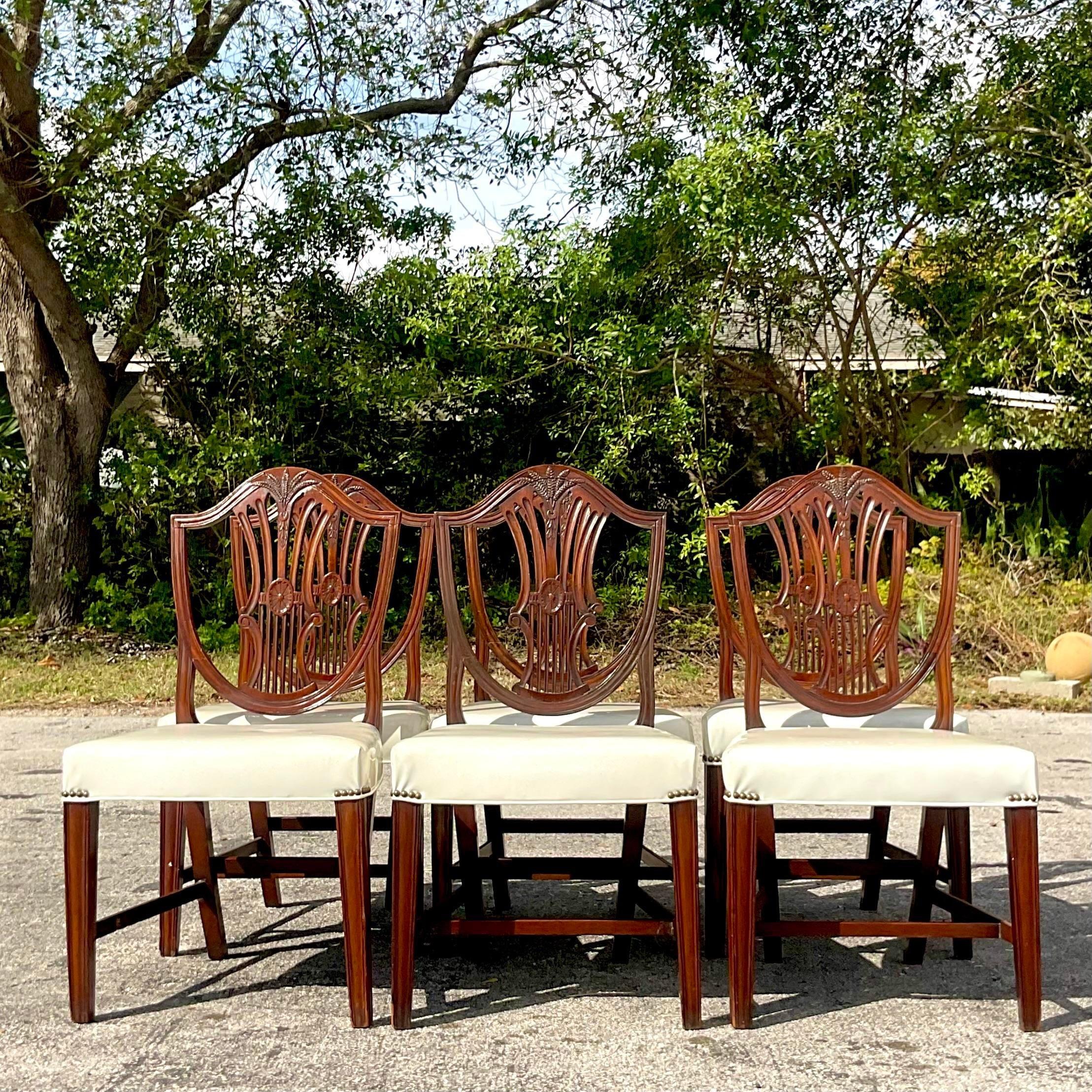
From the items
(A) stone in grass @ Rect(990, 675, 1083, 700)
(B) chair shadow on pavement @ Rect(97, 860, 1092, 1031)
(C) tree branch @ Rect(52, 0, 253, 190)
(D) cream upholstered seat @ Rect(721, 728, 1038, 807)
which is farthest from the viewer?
(C) tree branch @ Rect(52, 0, 253, 190)

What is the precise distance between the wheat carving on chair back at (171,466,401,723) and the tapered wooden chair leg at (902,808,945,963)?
1.53 metres

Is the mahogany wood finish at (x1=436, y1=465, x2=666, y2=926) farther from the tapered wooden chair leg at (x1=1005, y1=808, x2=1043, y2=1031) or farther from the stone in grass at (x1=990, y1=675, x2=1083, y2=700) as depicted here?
the stone in grass at (x1=990, y1=675, x2=1083, y2=700)

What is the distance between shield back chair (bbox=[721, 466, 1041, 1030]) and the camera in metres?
3.02

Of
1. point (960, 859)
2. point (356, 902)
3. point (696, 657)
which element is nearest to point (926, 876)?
point (960, 859)

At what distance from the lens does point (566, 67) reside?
10539mm

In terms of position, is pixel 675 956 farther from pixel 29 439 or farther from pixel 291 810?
pixel 29 439

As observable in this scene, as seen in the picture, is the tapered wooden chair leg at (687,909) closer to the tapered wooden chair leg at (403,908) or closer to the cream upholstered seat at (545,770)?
the cream upholstered seat at (545,770)

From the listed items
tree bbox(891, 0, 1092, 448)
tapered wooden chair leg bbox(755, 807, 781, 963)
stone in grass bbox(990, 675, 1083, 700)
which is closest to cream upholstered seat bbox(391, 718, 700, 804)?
tapered wooden chair leg bbox(755, 807, 781, 963)

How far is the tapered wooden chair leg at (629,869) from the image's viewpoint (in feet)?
11.8

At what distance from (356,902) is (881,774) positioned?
124 centimetres

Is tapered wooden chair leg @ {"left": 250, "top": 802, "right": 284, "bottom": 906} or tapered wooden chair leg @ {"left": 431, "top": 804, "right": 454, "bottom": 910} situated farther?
tapered wooden chair leg @ {"left": 250, "top": 802, "right": 284, "bottom": 906}

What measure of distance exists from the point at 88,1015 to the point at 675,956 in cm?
153

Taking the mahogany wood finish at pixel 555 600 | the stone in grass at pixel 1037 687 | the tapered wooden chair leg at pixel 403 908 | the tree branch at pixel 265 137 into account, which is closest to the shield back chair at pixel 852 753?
the mahogany wood finish at pixel 555 600

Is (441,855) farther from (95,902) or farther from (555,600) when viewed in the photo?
(95,902)
